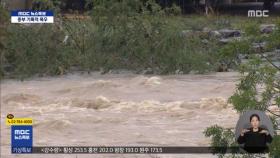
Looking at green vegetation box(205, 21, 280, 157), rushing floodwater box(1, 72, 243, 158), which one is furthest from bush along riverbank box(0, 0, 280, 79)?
green vegetation box(205, 21, 280, 157)

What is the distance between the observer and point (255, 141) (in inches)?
151

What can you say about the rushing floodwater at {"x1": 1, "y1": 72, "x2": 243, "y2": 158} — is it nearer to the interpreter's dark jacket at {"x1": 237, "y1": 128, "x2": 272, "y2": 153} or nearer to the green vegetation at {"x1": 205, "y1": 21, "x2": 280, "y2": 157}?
the green vegetation at {"x1": 205, "y1": 21, "x2": 280, "y2": 157}

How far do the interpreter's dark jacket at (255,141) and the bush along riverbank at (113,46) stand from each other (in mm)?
10758

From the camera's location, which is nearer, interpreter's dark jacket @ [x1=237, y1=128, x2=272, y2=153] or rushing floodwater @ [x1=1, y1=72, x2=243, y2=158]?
interpreter's dark jacket @ [x1=237, y1=128, x2=272, y2=153]

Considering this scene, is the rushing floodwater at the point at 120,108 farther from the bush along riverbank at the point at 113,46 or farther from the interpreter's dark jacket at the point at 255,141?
the interpreter's dark jacket at the point at 255,141

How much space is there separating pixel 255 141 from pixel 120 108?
7.21 meters

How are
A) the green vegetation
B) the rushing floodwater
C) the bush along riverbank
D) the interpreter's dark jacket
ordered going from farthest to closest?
the bush along riverbank < the rushing floodwater < the green vegetation < the interpreter's dark jacket

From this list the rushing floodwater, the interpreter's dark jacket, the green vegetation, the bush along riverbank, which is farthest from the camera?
the bush along riverbank

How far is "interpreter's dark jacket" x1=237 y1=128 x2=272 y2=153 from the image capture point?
3812mm

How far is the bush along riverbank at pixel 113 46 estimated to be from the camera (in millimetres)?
14875

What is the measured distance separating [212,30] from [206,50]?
16.9ft

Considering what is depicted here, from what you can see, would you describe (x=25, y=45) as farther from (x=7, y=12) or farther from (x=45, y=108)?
(x=45, y=108)

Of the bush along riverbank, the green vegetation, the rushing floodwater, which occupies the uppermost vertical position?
the green vegetation

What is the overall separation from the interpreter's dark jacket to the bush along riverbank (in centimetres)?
1076
